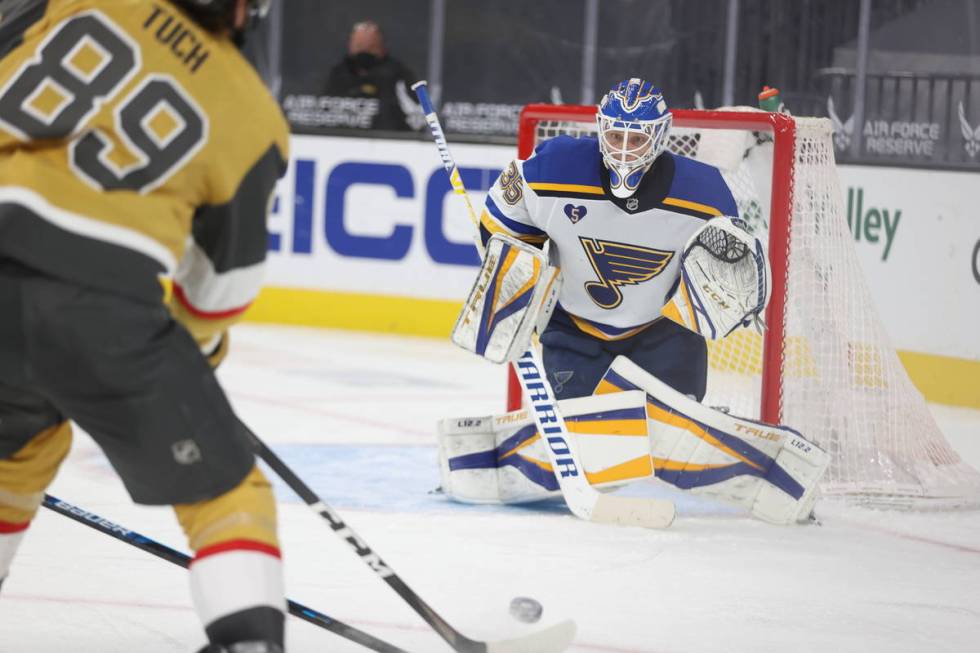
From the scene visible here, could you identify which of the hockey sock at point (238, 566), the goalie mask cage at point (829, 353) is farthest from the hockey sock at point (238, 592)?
the goalie mask cage at point (829, 353)

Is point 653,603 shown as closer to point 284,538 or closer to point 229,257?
point 284,538

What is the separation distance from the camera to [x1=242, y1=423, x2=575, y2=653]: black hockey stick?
201 cm

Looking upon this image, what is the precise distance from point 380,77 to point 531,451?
4649 mm

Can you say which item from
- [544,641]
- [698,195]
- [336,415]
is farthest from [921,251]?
[544,641]

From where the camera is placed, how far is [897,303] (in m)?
5.56

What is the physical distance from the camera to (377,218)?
6.86 m

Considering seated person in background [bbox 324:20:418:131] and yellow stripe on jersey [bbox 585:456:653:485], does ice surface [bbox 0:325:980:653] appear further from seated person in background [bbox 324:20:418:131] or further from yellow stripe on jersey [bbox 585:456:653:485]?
seated person in background [bbox 324:20:418:131]

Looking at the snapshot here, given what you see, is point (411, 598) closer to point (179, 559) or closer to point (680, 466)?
point (179, 559)

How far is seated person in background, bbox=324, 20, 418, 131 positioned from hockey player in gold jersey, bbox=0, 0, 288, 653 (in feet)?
20.2

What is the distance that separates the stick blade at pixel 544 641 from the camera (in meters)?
2.31

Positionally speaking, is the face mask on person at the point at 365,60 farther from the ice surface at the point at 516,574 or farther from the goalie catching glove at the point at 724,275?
the goalie catching glove at the point at 724,275

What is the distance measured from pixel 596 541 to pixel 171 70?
5.91ft

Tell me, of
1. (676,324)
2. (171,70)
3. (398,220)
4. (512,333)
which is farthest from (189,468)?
(398,220)

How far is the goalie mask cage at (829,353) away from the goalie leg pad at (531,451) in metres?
0.48
